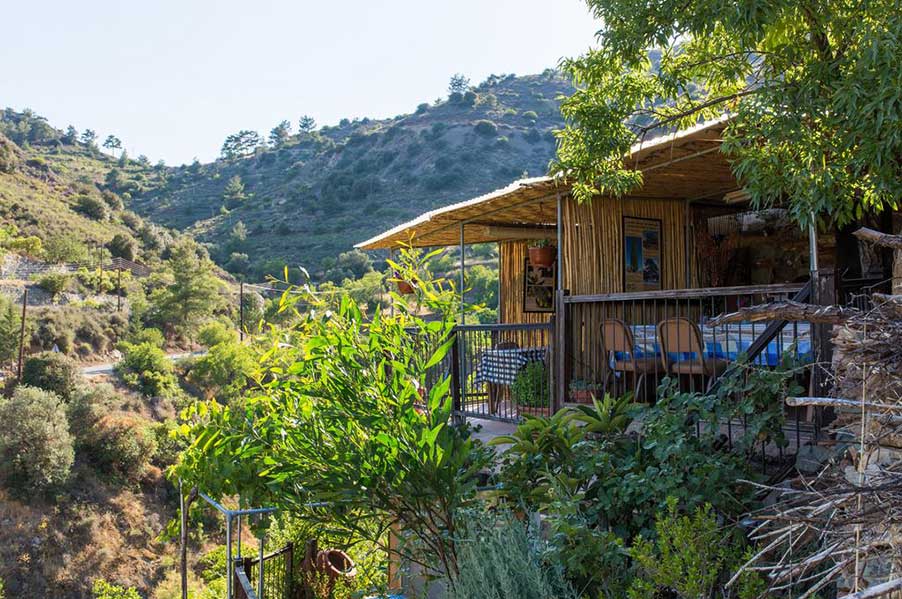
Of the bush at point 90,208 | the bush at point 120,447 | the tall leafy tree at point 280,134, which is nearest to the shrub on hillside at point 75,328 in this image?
the bush at point 120,447

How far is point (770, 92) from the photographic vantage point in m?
3.82

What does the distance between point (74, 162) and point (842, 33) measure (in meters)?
66.3

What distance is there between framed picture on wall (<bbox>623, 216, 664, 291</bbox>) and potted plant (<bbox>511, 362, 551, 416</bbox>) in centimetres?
155

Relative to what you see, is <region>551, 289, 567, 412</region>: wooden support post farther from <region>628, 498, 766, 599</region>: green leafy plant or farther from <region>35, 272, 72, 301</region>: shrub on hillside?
<region>35, 272, 72, 301</region>: shrub on hillside

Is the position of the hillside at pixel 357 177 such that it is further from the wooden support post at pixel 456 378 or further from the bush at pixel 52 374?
the wooden support post at pixel 456 378

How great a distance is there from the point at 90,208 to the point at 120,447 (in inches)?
1112

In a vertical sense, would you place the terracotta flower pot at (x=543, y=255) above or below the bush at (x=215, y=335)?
above

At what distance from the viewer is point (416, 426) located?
11.7 ft

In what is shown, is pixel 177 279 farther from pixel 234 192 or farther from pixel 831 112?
pixel 831 112

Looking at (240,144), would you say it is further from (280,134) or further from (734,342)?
(734,342)

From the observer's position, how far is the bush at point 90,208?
149ft

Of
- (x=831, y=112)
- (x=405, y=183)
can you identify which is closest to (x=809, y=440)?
(x=831, y=112)

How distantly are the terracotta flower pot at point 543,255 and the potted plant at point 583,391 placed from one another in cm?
296

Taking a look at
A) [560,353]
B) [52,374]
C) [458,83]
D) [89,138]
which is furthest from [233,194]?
[560,353]
